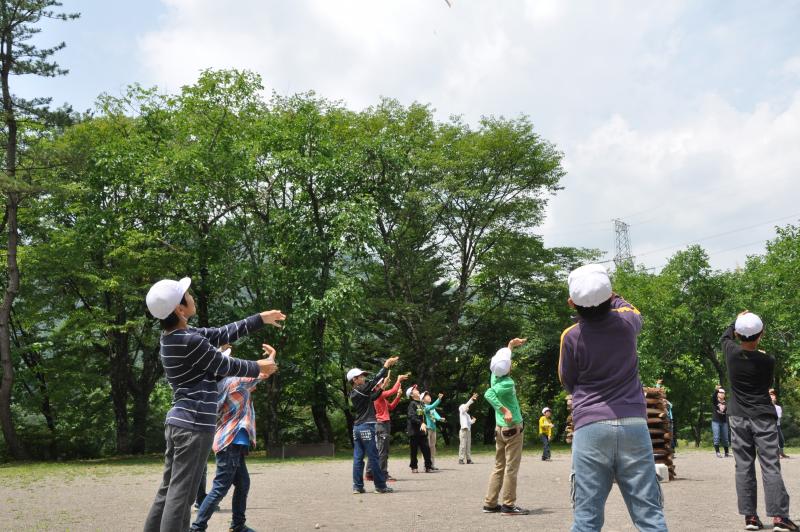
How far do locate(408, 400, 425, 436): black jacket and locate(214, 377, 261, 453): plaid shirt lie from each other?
9975 mm

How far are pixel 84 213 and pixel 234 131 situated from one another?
7.18m

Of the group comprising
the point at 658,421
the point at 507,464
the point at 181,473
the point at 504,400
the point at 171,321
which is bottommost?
the point at 507,464

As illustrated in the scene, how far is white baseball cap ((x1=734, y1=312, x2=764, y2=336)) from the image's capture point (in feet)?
24.2

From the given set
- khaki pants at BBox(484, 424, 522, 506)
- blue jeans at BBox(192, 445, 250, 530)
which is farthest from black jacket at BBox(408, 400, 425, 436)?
blue jeans at BBox(192, 445, 250, 530)

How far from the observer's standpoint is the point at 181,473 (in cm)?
503

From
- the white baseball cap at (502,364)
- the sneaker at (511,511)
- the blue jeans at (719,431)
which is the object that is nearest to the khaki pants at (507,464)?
the sneaker at (511,511)

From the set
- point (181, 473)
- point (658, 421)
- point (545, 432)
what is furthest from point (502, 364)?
point (545, 432)

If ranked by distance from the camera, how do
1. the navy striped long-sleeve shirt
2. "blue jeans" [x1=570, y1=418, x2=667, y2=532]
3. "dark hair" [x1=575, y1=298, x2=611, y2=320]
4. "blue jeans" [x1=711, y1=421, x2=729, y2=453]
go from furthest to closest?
"blue jeans" [x1=711, y1=421, x2=729, y2=453], the navy striped long-sleeve shirt, "dark hair" [x1=575, y1=298, x2=611, y2=320], "blue jeans" [x1=570, y1=418, x2=667, y2=532]

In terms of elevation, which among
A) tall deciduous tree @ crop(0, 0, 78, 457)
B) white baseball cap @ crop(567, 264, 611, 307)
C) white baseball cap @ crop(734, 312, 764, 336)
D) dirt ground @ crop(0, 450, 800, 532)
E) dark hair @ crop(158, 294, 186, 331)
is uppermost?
tall deciduous tree @ crop(0, 0, 78, 457)

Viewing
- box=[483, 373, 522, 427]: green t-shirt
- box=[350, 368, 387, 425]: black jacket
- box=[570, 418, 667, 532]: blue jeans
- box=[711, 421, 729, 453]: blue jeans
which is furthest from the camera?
box=[711, 421, 729, 453]: blue jeans

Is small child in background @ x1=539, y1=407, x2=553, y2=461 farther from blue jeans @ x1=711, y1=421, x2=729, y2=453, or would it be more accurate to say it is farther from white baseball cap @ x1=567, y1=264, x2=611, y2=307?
white baseball cap @ x1=567, y1=264, x2=611, y2=307

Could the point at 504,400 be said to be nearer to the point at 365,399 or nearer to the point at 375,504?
the point at 375,504

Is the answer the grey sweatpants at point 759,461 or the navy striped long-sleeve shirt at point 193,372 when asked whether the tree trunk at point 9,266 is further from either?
the grey sweatpants at point 759,461

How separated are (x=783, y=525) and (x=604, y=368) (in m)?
3.93
